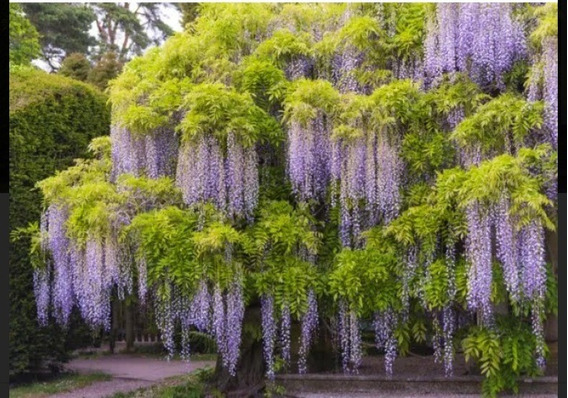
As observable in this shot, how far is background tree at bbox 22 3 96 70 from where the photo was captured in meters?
13.1

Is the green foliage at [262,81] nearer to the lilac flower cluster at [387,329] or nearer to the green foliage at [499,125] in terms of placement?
the green foliage at [499,125]

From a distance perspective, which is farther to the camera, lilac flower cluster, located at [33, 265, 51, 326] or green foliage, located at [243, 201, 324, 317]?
lilac flower cluster, located at [33, 265, 51, 326]

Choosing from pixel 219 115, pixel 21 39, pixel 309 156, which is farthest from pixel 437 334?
pixel 21 39

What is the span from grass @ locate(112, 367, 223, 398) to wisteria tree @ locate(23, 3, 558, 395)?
1.05 metres

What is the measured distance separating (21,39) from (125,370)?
18.7ft

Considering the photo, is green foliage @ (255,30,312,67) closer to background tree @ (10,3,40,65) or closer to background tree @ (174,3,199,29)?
background tree @ (10,3,40,65)

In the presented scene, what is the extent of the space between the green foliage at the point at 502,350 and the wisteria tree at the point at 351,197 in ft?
0.06

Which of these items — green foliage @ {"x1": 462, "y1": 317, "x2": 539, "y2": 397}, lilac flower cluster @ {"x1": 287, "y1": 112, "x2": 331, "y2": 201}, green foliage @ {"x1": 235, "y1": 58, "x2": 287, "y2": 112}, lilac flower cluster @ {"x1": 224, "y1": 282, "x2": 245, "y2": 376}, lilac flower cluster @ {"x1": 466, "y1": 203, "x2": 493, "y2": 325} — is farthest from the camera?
green foliage @ {"x1": 235, "y1": 58, "x2": 287, "y2": 112}

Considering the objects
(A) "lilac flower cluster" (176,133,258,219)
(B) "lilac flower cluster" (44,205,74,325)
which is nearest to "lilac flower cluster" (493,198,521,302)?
(A) "lilac flower cluster" (176,133,258,219)

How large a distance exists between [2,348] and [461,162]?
4.25 metres

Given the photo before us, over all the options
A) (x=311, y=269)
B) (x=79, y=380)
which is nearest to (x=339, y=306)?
(x=311, y=269)

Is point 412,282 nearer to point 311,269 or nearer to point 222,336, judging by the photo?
point 311,269

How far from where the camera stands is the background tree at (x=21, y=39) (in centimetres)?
1025

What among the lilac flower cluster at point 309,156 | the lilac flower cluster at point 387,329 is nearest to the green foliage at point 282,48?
the lilac flower cluster at point 309,156
